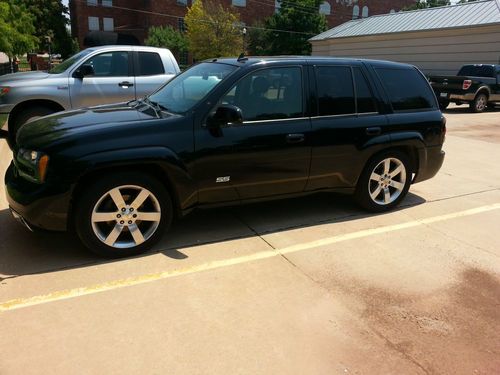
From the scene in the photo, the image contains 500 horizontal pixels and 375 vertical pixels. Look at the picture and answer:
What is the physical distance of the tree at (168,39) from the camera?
47.5 metres

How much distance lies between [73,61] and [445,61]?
21.1 meters

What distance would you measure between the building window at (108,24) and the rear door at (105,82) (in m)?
50.6

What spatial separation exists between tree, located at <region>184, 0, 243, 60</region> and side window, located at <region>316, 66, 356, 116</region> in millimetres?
39773

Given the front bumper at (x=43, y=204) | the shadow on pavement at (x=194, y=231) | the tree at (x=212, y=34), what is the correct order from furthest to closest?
the tree at (x=212, y=34) < the shadow on pavement at (x=194, y=231) < the front bumper at (x=43, y=204)

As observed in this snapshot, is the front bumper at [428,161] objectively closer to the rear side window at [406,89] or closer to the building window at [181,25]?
the rear side window at [406,89]

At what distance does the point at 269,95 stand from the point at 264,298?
1999 mm

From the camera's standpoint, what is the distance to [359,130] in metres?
4.87

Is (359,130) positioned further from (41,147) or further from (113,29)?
(113,29)

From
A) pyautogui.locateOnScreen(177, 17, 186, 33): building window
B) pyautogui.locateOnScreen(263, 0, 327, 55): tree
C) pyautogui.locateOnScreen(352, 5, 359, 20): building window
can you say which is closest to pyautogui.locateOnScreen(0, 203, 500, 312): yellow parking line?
pyautogui.locateOnScreen(263, 0, 327, 55): tree

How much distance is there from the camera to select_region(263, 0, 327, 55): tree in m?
46.9

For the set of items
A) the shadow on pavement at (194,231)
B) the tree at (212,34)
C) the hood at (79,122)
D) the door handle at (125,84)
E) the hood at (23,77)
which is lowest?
the shadow on pavement at (194,231)

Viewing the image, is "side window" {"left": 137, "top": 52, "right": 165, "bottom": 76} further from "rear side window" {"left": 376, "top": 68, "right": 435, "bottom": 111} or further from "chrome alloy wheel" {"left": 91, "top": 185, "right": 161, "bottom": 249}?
"chrome alloy wheel" {"left": 91, "top": 185, "right": 161, "bottom": 249}

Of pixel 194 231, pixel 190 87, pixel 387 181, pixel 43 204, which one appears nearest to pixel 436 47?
pixel 387 181

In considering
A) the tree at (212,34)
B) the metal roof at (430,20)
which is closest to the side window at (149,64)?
the metal roof at (430,20)
